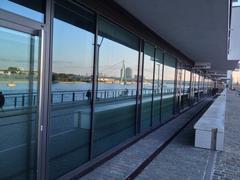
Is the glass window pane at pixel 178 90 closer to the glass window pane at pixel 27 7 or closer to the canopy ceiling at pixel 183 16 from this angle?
the canopy ceiling at pixel 183 16

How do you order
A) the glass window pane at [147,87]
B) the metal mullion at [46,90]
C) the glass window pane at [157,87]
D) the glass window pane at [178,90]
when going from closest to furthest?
1. the metal mullion at [46,90]
2. the glass window pane at [147,87]
3. the glass window pane at [157,87]
4. the glass window pane at [178,90]

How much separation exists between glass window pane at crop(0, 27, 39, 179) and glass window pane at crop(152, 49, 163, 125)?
248 inches

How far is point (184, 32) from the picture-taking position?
26.4ft

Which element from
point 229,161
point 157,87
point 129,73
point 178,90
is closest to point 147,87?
point 157,87

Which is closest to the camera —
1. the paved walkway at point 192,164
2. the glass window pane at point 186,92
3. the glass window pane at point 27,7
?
→ the glass window pane at point 27,7

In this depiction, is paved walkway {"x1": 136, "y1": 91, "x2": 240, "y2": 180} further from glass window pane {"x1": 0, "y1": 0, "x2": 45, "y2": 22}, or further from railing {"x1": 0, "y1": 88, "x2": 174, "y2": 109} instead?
glass window pane {"x1": 0, "y1": 0, "x2": 45, "y2": 22}

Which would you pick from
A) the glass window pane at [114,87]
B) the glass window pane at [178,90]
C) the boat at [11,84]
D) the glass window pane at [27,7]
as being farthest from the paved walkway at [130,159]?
the glass window pane at [178,90]

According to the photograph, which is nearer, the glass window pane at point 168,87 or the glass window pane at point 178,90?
the glass window pane at point 168,87

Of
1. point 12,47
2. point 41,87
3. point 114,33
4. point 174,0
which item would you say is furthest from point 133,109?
point 12,47

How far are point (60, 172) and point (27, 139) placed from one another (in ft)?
3.74

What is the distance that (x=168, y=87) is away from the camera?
11695 millimetres

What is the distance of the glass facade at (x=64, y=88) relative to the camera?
3158 millimetres

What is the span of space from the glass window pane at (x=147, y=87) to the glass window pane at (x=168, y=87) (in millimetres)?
1883

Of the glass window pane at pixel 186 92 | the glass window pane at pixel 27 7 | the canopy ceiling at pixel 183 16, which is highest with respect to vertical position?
the canopy ceiling at pixel 183 16
